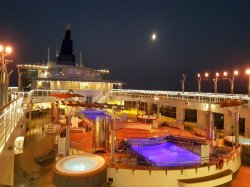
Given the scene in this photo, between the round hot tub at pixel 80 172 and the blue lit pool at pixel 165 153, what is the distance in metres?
3.54

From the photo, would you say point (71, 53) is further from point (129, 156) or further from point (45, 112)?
point (129, 156)

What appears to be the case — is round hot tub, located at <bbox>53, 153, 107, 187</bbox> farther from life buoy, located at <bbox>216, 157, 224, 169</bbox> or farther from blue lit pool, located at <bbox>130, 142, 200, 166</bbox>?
life buoy, located at <bbox>216, 157, 224, 169</bbox>

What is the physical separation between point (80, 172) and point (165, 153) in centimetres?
678

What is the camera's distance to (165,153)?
14.7 m

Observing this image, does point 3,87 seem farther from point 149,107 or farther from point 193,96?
point 149,107

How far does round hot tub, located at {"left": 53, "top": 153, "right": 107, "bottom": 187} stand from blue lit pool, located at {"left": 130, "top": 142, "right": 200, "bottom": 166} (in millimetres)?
3543

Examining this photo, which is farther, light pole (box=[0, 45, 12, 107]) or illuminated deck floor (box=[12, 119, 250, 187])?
illuminated deck floor (box=[12, 119, 250, 187])

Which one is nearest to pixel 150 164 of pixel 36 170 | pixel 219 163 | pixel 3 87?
pixel 219 163

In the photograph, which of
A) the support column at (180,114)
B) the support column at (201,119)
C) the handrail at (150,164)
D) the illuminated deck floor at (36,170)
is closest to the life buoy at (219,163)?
the handrail at (150,164)

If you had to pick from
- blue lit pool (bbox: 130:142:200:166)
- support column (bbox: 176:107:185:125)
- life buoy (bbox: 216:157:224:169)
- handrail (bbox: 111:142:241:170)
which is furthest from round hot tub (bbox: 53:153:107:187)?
support column (bbox: 176:107:185:125)

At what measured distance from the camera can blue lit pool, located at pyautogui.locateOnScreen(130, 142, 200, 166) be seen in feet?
43.8

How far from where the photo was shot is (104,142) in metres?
14.0

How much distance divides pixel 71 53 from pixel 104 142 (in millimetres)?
39088

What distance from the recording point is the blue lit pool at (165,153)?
1334 centimetres
